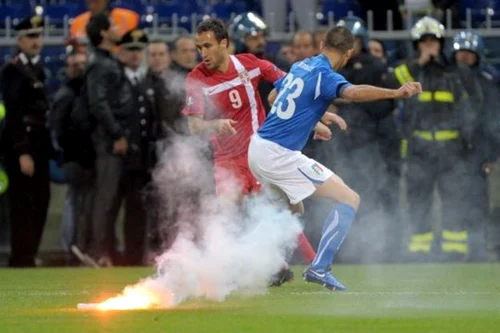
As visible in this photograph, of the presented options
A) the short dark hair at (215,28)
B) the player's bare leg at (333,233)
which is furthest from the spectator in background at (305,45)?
the player's bare leg at (333,233)

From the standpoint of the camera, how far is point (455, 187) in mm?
16344

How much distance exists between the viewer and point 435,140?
1620cm

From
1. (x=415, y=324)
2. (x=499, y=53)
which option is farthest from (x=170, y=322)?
(x=499, y=53)

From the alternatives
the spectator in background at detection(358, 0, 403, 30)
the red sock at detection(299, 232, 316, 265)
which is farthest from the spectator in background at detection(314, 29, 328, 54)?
the red sock at detection(299, 232, 316, 265)

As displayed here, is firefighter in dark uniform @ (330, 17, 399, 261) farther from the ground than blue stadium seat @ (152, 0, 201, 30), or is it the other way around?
blue stadium seat @ (152, 0, 201, 30)

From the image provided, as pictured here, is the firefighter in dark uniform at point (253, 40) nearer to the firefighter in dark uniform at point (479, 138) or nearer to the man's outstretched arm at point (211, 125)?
the firefighter in dark uniform at point (479, 138)

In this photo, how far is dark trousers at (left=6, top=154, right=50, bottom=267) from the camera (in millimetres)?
16609

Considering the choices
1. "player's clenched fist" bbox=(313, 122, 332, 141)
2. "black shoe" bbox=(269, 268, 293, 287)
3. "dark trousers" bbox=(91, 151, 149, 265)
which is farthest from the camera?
"dark trousers" bbox=(91, 151, 149, 265)

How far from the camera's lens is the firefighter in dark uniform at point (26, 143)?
16.5 metres

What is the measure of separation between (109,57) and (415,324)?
8.31m

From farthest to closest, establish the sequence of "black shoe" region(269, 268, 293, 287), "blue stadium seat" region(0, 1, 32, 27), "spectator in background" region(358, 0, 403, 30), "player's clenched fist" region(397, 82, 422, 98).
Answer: "blue stadium seat" region(0, 1, 32, 27)
"spectator in background" region(358, 0, 403, 30)
"black shoe" region(269, 268, 293, 287)
"player's clenched fist" region(397, 82, 422, 98)

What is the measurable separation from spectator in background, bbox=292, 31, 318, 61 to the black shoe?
423 centimetres

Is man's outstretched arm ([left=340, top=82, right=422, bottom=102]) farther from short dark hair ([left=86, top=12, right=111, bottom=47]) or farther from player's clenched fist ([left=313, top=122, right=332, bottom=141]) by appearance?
short dark hair ([left=86, top=12, right=111, bottom=47])

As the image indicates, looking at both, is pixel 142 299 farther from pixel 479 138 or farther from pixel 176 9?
pixel 176 9
